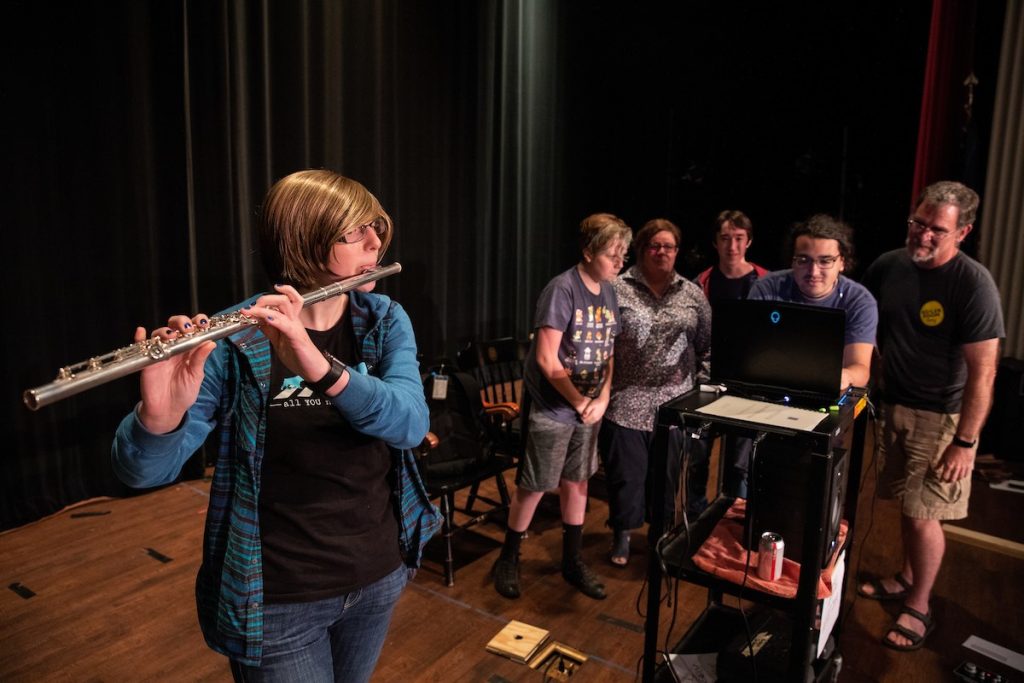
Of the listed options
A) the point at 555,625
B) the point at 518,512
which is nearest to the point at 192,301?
the point at 518,512

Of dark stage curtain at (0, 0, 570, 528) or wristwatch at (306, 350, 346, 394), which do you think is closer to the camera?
wristwatch at (306, 350, 346, 394)

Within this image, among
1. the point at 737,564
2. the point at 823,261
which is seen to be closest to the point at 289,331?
the point at 737,564

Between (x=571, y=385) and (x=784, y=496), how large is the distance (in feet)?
3.25

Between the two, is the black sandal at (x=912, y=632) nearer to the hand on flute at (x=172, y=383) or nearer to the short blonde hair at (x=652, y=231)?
the short blonde hair at (x=652, y=231)

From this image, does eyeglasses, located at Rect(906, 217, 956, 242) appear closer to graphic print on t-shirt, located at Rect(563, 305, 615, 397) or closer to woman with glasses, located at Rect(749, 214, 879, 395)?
woman with glasses, located at Rect(749, 214, 879, 395)

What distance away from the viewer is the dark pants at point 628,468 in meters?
2.93

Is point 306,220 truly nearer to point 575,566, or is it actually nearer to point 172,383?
point 172,383

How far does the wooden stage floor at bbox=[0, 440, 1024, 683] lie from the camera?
2385 mm

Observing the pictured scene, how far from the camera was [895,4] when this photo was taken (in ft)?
19.0

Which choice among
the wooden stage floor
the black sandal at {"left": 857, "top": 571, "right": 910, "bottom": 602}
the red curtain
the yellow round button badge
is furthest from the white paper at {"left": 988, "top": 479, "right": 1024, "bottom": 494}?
Result: the yellow round button badge

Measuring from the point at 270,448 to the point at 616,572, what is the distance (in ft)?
7.39

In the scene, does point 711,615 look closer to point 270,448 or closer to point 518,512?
point 518,512

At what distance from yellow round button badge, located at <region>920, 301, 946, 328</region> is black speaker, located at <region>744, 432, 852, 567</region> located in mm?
925

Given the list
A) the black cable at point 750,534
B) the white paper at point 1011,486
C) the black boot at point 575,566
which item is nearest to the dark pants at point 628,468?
the black boot at point 575,566
